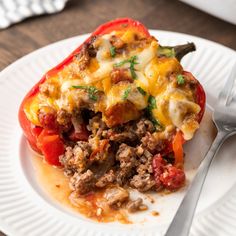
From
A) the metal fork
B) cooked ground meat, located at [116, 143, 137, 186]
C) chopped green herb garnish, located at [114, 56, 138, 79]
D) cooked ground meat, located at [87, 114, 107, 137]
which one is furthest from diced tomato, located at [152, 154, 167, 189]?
chopped green herb garnish, located at [114, 56, 138, 79]

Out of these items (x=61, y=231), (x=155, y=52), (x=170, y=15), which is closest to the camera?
(x=61, y=231)

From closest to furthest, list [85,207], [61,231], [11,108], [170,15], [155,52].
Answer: [61,231] → [85,207] → [155,52] → [11,108] → [170,15]

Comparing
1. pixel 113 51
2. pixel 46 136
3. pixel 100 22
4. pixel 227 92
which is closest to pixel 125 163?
pixel 46 136

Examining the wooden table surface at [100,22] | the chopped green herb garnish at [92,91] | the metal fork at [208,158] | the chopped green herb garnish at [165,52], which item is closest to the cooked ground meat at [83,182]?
the chopped green herb garnish at [92,91]

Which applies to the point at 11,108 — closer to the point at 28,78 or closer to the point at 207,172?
the point at 28,78

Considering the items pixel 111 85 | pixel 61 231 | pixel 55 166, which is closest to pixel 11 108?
pixel 55 166

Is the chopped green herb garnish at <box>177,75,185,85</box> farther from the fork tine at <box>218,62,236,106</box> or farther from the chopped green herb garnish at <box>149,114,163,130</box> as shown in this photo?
the fork tine at <box>218,62,236,106</box>
